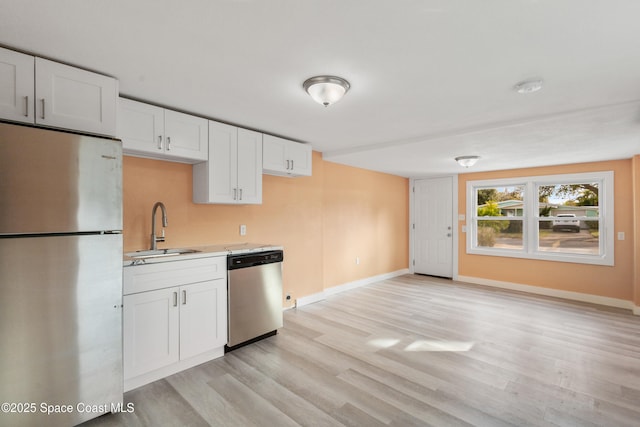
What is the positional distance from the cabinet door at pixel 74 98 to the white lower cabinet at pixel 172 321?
1.09 metres

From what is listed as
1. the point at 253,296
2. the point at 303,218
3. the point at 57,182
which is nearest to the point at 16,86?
the point at 57,182

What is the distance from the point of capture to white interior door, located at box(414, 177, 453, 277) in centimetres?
648

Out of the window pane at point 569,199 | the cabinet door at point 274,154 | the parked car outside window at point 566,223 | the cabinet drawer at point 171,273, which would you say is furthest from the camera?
the parked car outside window at point 566,223

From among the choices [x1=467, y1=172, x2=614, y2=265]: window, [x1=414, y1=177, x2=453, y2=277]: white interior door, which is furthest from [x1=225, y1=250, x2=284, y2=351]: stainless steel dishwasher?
[x1=467, y1=172, x2=614, y2=265]: window

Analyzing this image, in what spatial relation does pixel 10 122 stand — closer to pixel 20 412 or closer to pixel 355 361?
pixel 20 412

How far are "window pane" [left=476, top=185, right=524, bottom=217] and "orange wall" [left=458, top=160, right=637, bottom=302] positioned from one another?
0.30m

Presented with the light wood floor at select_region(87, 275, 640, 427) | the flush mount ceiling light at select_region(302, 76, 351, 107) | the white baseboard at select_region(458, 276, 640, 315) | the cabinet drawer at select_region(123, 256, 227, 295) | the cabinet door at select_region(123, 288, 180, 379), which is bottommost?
the light wood floor at select_region(87, 275, 640, 427)

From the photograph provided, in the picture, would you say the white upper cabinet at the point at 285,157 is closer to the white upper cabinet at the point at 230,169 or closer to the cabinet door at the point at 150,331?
the white upper cabinet at the point at 230,169

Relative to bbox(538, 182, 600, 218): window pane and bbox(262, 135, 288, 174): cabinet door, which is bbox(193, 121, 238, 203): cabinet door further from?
bbox(538, 182, 600, 218): window pane

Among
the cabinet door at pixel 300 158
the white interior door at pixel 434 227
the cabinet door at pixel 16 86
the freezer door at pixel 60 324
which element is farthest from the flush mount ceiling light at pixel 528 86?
the white interior door at pixel 434 227

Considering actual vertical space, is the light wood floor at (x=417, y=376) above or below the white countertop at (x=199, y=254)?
below

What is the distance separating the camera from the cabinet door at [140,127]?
2.50 metres

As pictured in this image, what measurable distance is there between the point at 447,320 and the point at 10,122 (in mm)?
4571

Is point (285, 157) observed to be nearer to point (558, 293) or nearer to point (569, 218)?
point (569, 218)
